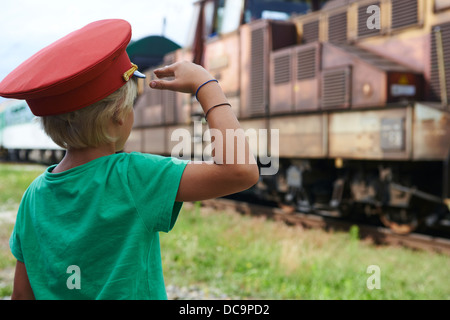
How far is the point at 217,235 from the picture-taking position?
6.81 meters

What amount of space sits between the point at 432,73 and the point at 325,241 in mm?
2762

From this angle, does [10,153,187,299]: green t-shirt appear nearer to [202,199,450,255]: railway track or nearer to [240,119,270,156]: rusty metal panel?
[202,199,450,255]: railway track

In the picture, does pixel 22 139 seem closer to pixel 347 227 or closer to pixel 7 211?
pixel 7 211

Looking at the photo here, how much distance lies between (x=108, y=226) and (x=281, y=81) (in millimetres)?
7414

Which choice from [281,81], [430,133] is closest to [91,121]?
[430,133]

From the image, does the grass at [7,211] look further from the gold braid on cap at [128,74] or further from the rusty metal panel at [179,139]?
the gold braid on cap at [128,74]

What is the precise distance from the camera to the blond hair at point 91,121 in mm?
1387

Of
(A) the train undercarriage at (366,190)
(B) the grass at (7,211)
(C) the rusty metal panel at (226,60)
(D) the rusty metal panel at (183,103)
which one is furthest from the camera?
(D) the rusty metal panel at (183,103)

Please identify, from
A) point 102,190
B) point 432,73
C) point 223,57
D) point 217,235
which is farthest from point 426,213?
point 102,190

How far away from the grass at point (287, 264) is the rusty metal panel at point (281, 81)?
2.17 meters

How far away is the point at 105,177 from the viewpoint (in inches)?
54.4

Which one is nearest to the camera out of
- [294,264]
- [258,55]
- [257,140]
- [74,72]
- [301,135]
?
[74,72]

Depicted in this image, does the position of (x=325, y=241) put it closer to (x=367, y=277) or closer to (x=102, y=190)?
(x=367, y=277)

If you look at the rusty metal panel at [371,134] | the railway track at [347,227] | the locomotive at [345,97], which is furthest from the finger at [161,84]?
the railway track at [347,227]
